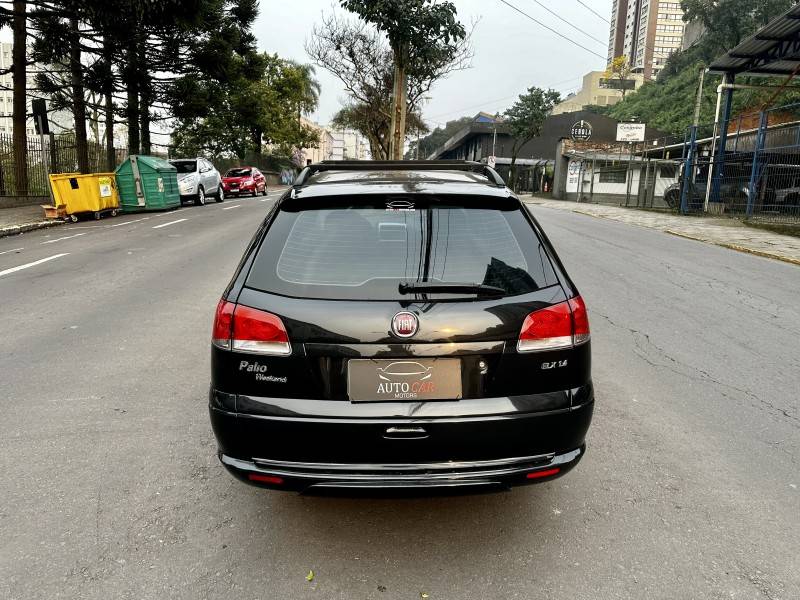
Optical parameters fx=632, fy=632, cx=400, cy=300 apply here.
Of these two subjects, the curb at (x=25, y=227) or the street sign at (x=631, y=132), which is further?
the street sign at (x=631, y=132)

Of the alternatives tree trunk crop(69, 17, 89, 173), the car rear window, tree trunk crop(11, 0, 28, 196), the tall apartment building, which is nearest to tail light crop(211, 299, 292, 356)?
the car rear window

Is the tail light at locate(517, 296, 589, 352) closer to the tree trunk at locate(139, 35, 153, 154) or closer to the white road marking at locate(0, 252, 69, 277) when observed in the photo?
the white road marking at locate(0, 252, 69, 277)

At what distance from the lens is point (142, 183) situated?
1952 cm

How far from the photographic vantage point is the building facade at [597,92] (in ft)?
404

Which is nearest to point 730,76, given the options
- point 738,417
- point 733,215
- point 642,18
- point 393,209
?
point 733,215

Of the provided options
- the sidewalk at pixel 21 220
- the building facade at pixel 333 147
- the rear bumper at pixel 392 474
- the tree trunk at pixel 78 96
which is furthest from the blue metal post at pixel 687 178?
the building facade at pixel 333 147

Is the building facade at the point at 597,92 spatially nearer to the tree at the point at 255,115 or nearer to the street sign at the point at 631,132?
the tree at the point at 255,115

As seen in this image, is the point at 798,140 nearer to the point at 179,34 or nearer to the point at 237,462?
the point at 237,462

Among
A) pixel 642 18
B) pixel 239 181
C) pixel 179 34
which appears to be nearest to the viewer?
pixel 179 34

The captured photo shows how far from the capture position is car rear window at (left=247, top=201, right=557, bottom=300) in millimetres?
2523

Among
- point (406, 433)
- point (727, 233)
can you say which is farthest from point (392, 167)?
point (727, 233)

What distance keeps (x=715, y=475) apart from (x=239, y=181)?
1225 inches

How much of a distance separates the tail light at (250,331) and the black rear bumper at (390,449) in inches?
10.1

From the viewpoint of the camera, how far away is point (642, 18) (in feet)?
505
